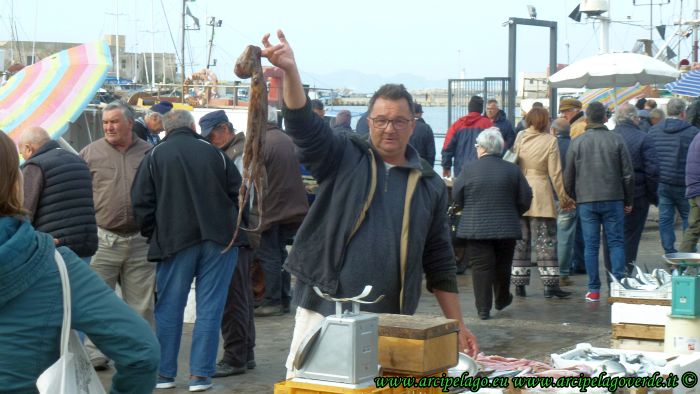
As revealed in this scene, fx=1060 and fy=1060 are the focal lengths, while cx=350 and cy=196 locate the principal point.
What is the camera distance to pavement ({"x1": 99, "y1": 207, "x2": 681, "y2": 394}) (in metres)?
7.68

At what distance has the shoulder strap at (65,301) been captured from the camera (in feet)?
9.91

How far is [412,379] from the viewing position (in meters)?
3.79

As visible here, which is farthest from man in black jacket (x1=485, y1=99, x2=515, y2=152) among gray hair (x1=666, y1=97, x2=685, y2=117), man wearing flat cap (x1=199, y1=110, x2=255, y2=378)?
man wearing flat cap (x1=199, y1=110, x2=255, y2=378)

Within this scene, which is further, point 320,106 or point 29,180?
point 320,106

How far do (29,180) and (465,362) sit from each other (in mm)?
3512

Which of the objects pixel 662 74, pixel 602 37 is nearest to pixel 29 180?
pixel 662 74

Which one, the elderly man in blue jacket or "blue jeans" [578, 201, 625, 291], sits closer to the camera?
the elderly man in blue jacket

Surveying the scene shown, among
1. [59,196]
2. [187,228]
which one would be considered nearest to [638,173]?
[187,228]

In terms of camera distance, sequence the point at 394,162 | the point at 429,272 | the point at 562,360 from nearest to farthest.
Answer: the point at 394,162, the point at 429,272, the point at 562,360

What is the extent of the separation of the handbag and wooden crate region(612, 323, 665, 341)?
4713mm

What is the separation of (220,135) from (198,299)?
152cm

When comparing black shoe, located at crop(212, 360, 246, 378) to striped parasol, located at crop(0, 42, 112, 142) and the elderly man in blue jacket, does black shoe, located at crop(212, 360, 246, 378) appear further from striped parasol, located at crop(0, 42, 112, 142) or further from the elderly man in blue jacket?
the elderly man in blue jacket

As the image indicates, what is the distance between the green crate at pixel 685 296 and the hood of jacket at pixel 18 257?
4330 mm

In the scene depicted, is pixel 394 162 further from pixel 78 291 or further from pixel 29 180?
pixel 29 180
